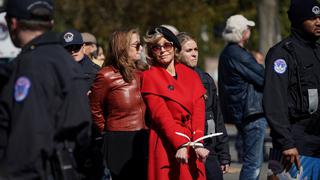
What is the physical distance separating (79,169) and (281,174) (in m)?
1.79

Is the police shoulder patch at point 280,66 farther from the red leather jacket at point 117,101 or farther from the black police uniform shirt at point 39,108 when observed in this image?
the black police uniform shirt at point 39,108

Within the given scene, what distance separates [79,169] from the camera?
567 cm

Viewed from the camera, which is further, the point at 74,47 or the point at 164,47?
the point at 74,47

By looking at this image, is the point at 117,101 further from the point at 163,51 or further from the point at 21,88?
the point at 21,88

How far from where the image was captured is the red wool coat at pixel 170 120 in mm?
6848

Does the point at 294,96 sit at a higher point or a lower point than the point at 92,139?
higher

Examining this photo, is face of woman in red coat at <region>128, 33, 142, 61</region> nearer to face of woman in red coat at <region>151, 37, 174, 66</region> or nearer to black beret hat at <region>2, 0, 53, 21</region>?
face of woman in red coat at <region>151, 37, 174, 66</region>

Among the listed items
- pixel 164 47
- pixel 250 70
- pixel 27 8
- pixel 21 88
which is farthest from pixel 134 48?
pixel 21 88

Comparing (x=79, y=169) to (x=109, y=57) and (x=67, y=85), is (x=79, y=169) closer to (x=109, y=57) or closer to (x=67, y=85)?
(x=67, y=85)

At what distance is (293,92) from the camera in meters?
6.80

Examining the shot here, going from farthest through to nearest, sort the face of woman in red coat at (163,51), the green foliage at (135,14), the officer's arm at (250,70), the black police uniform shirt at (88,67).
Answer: the green foliage at (135,14)
the officer's arm at (250,70)
the black police uniform shirt at (88,67)
the face of woman in red coat at (163,51)

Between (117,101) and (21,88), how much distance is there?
2874 millimetres

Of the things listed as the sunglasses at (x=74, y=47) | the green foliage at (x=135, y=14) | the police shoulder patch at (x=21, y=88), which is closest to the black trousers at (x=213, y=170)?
the sunglasses at (x=74, y=47)

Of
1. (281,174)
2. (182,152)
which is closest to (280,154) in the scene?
(281,174)
